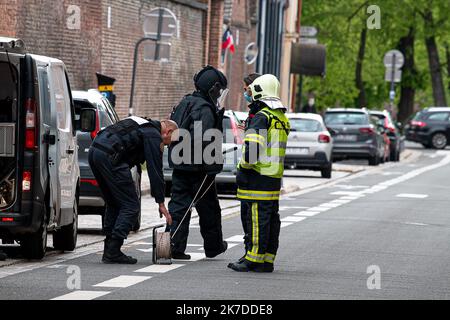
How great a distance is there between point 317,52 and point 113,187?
3891cm

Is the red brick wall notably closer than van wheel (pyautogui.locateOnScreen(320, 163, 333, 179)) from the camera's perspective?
Yes

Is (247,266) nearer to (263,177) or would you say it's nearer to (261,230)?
(261,230)

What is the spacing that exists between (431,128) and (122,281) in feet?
163

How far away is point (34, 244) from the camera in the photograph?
579 inches

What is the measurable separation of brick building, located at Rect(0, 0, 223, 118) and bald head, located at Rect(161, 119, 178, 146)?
13909 mm

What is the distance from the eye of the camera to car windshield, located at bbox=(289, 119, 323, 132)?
118ft

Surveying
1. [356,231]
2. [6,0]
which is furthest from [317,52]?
[356,231]

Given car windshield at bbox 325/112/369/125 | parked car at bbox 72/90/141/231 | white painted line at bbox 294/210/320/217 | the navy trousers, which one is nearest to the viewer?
the navy trousers

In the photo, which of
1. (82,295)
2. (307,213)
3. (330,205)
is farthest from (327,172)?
(82,295)

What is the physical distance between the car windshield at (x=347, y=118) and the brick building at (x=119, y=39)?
4.01 meters

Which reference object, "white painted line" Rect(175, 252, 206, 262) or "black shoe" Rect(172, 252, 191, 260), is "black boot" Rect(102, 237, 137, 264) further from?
"white painted line" Rect(175, 252, 206, 262)

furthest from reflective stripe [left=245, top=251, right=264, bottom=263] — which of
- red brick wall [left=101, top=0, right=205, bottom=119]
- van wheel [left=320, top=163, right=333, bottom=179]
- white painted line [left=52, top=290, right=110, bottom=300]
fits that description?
van wheel [left=320, top=163, right=333, bottom=179]

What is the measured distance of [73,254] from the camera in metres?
15.8

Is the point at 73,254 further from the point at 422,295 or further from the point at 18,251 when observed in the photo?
the point at 422,295
